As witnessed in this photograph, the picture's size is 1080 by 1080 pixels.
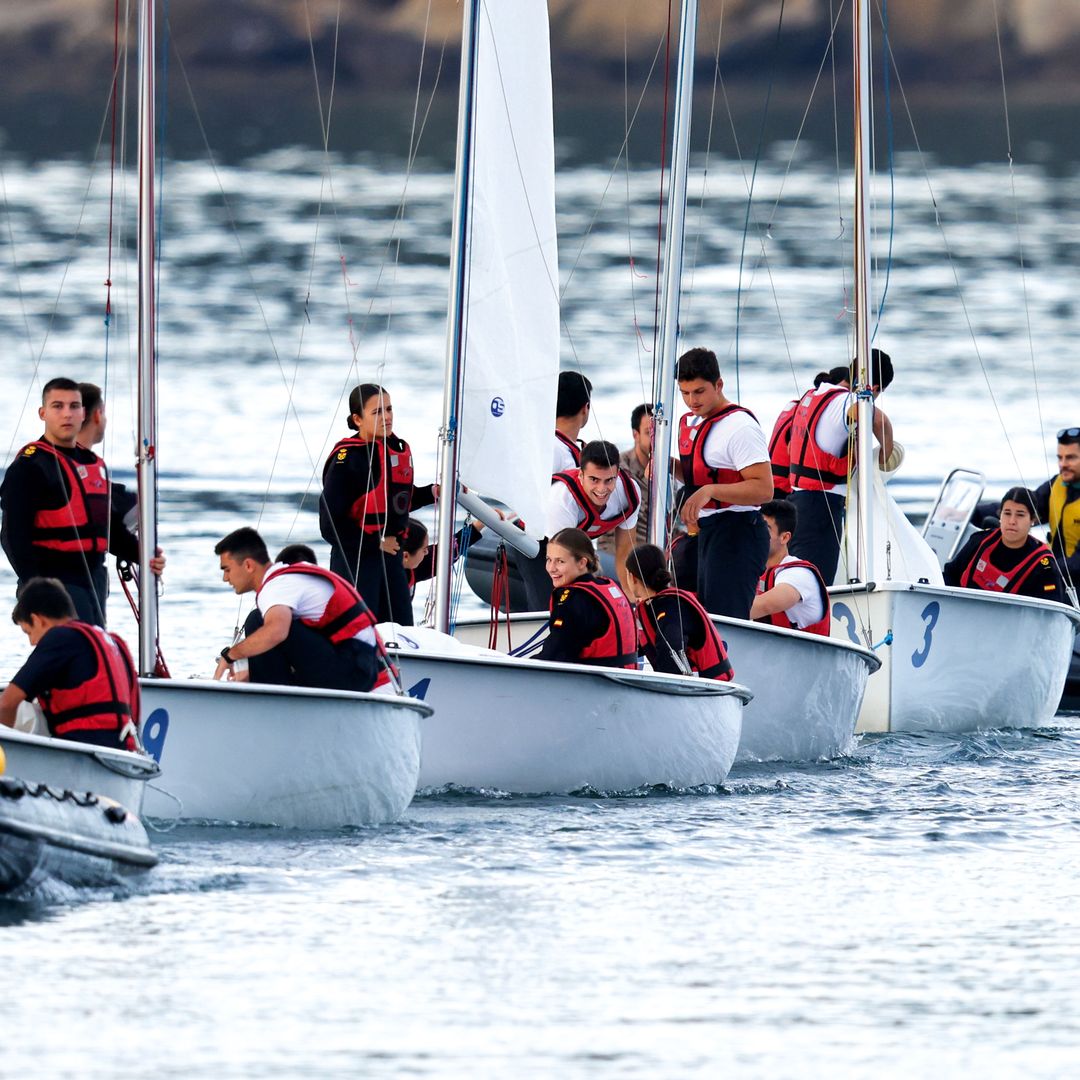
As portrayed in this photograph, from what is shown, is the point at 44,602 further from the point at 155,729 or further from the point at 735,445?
the point at 735,445

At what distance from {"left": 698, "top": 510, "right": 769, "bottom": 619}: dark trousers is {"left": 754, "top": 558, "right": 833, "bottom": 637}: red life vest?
13 cm

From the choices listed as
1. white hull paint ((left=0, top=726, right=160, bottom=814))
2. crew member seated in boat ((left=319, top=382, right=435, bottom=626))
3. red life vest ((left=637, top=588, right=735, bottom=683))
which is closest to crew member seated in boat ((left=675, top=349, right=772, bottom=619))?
red life vest ((left=637, top=588, right=735, bottom=683))

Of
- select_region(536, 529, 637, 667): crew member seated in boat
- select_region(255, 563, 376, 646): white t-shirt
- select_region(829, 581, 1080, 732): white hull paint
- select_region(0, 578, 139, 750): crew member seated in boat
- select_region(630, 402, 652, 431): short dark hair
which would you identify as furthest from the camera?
select_region(829, 581, 1080, 732): white hull paint

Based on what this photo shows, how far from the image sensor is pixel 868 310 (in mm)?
13969

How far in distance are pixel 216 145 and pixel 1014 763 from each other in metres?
54.6

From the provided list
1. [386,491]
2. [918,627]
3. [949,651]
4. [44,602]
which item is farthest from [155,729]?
[949,651]

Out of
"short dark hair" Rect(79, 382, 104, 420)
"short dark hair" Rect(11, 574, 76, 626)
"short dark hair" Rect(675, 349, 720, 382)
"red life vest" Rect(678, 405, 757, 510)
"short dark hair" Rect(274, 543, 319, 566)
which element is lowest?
"short dark hair" Rect(11, 574, 76, 626)

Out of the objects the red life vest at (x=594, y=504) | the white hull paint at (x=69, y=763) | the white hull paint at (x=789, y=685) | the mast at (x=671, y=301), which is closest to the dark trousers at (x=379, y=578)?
the white hull paint at (x=789, y=685)

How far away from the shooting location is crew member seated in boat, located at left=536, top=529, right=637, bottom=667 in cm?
1104

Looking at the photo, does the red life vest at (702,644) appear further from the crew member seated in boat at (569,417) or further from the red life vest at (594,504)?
the crew member seated in boat at (569,417)

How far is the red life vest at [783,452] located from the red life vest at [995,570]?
1.20m

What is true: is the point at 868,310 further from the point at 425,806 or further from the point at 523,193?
the point at 425,806

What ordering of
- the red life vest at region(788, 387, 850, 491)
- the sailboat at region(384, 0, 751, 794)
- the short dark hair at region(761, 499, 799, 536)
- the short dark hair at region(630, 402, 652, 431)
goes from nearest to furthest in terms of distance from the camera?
1. the sailboat at region(384, 0, 751, 794)
2. the short dark hair at region(761, 499, 799, 536)
3. the short dark hair at region(630, 402, 652, 431)
4. the red life vest at region(788, 387, 850, 491)

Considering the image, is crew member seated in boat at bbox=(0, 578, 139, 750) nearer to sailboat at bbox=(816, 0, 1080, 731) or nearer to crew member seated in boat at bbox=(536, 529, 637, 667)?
crew member seated in boat at bbox=(536, 529, 637, 667)
